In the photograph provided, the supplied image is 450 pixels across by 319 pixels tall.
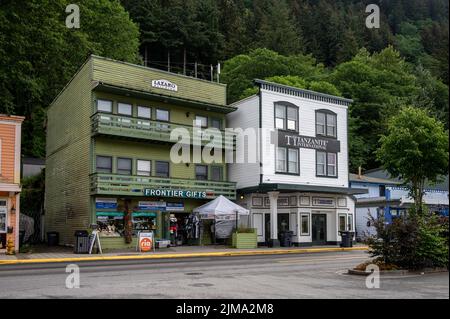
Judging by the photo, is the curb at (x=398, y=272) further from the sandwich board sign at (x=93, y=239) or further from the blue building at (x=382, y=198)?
the blue building at (x=382, y=198)

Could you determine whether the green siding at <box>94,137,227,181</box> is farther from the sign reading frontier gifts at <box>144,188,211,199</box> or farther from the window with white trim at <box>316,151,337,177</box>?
the window with white trim at <box>316,151,337,177</box>

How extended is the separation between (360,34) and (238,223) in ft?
224

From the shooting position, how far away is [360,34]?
9569 centimetres

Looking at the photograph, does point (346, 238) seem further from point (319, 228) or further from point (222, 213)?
point (222, 213)

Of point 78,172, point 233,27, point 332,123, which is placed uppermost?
point 233,27

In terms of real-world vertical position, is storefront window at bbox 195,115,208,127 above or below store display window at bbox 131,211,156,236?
above

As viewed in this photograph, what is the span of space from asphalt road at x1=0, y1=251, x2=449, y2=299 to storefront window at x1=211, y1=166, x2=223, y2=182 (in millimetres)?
Result: 17795

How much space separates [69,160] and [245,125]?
38.8 ft

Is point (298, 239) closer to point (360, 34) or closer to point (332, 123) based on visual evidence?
point (332, 123)

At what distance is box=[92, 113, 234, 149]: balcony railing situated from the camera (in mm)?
31828

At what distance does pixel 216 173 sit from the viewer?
38.1 metres

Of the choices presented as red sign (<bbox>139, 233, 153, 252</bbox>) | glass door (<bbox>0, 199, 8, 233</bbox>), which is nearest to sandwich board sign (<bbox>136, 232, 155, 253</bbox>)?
red sign (<bbox>139, 233, 153, 252</bbox>)

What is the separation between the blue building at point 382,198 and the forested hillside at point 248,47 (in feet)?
33.2
